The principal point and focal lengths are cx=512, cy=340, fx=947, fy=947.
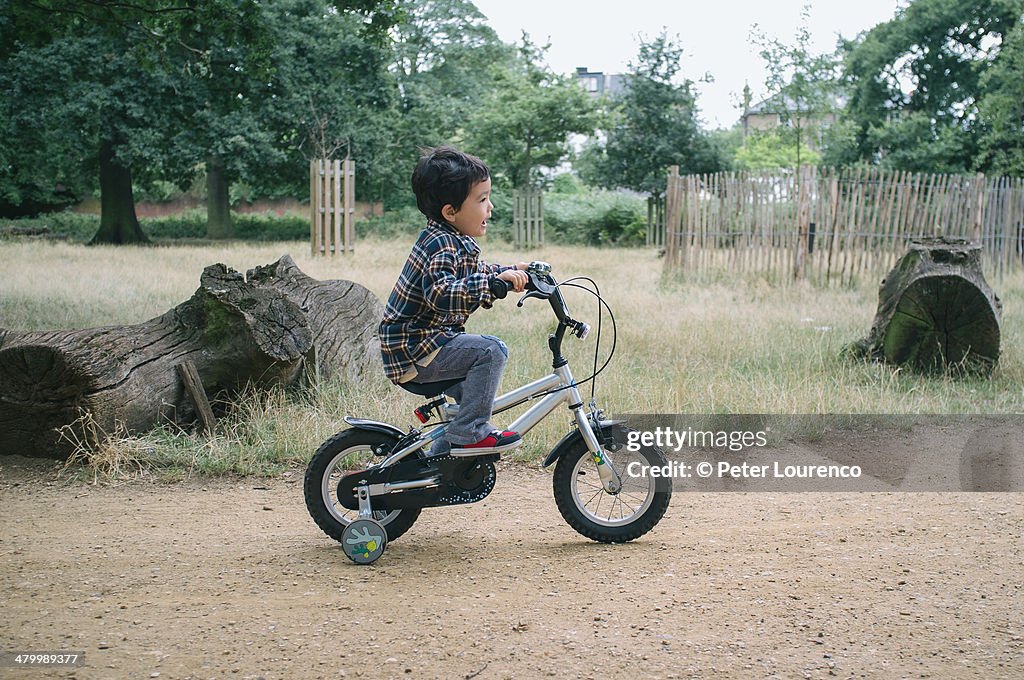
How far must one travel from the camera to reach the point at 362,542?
407 centimetres

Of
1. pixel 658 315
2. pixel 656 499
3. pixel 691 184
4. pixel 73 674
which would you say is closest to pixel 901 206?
pixel 691 184

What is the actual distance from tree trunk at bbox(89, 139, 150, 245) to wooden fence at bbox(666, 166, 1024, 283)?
17.7 meters

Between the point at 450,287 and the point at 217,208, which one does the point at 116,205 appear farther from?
the point at 450,287

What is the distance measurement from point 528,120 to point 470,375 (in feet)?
88.9

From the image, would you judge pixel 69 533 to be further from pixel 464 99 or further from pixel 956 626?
pixel 464 99

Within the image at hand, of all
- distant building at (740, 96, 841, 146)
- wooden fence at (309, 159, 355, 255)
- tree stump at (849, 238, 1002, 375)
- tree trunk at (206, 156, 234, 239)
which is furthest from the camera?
tree trunk at (206, 156, 234, 239)

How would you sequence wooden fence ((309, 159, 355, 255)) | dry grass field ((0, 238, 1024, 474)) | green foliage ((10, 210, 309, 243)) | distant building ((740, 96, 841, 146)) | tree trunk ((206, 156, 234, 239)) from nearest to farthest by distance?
dry grass field ((0, 238, 1024, 474)) → wooden fence ((309, 159, 355, 255)) → distant building ((740, 96, 841, 146)) → green foliage ((10, 210, 309, 243)) → tree trunk ((206, 156, 234, 239))

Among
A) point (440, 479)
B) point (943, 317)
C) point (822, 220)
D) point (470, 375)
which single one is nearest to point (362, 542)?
point (440, 479)

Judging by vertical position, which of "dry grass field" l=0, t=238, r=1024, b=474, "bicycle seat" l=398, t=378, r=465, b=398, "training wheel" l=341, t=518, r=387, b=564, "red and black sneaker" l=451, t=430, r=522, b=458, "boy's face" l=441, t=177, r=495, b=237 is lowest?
"training wheel" l=341, t=518, r=387, b=564

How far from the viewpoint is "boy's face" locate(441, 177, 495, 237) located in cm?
392

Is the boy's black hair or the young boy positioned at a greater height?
the boy's black hair

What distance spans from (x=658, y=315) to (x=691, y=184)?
190 inches

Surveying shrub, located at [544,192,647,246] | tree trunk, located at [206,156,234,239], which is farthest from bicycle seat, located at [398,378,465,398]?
tree trunk, located at [206,156,234,239]

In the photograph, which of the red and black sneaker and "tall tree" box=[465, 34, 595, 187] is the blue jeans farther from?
"tall tree" box=[465, 34, 595, 187]
